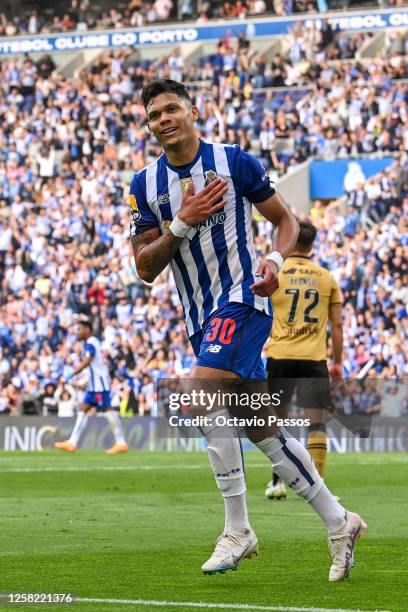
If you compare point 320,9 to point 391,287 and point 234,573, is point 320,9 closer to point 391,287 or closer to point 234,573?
Answer: point 391,287

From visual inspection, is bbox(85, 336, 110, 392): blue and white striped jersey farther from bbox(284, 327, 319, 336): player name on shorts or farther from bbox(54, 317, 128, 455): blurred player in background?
bbox(284, 327, 319, 336): player name on shorts

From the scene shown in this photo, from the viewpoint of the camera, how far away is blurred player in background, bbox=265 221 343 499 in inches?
472

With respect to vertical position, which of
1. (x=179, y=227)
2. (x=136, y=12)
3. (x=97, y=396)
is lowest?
(x=97, y=396)

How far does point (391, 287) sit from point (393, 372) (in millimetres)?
2316

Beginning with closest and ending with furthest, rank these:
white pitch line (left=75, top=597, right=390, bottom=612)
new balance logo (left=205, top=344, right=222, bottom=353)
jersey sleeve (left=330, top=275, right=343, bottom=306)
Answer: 1. white pitch line (left=75, top=597, right=390, bottom=612)
2. new balance logo (left=205, top=344, right=222, bottom=353)
3. jersey sleeve (left=330, top=275, right=343, bottom=306)

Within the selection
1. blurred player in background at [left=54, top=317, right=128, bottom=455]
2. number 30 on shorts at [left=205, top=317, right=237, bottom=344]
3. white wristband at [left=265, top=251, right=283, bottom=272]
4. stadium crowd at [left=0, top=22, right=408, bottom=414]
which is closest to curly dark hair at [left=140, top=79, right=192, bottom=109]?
white wristband at [left=265, top=251, right=283, bottom=272]

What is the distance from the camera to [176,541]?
29.8 ft

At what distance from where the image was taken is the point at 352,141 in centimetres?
3356

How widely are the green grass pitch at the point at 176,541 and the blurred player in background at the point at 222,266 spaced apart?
369mm

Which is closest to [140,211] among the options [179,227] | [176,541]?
[179,227]

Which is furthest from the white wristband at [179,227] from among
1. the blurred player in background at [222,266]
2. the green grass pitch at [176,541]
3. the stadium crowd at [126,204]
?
the stadium crowd at [126,204]

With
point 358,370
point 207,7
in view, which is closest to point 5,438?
point 358,370

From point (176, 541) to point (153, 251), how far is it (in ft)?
8.89

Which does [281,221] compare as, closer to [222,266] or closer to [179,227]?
[222,266]
